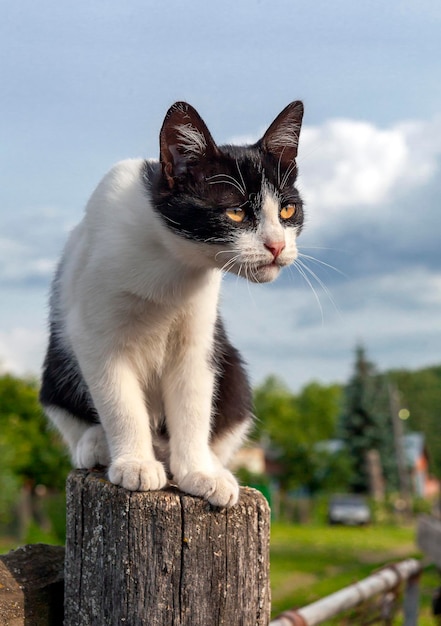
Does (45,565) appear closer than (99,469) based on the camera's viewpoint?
Yes

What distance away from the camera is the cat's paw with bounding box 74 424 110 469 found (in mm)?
2373

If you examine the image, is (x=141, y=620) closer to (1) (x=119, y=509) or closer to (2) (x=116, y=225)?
(1) (x=119, y=509)

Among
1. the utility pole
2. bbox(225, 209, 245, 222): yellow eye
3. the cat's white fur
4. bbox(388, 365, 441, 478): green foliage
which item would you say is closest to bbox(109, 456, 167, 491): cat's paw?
the cat's white fur

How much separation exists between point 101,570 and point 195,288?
2.76 feet

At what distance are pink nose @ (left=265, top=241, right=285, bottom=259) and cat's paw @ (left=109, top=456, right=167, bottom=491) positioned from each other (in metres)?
0.69

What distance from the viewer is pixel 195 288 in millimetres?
2240

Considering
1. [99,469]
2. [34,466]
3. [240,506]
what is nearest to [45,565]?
[99,469]

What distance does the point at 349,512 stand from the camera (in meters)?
23.3

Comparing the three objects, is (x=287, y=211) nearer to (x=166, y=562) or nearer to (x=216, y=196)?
(x=216, y=196)

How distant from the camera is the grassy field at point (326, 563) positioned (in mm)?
8516

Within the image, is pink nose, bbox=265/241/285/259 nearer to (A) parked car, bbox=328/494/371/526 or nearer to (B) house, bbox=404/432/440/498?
(A) parked car, bbox=328/494/371/526

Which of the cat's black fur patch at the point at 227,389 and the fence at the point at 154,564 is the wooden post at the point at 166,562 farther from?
the cat's black fur patch at the point at 227,389

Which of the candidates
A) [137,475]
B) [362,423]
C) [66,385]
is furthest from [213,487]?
[362,423]

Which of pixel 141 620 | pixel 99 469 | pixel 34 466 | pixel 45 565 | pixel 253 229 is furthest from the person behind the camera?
pixel 34 466
